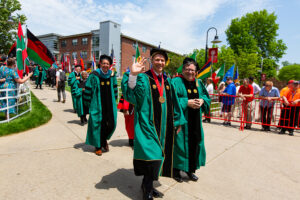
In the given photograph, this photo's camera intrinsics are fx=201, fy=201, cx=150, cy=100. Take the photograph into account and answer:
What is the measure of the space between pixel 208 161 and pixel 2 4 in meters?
31.6

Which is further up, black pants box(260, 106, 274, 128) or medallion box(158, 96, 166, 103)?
medallion box(158, 96, 166, 103)

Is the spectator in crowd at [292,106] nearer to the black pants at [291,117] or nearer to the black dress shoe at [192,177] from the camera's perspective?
the black pants at [291,117]

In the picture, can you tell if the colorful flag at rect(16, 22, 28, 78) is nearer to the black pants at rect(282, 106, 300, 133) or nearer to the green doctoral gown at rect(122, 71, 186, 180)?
the green doctoral gown at rect(122, 71, 186, 180)

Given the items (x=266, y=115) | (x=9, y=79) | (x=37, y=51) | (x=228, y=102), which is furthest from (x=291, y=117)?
(x=9, y=79)

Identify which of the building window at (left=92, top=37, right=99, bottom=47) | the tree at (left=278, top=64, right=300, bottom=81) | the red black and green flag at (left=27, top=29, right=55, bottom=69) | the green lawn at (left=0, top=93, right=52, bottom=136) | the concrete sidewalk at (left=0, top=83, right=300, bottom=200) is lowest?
the concrete sidewalk at (left=0, top=83, right=300, bottom=200)

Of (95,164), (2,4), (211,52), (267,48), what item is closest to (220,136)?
(95,164)

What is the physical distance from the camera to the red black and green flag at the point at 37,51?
661 centimetres

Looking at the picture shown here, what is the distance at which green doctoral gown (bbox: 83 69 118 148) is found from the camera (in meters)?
4.19

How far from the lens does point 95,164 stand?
12.1 feet

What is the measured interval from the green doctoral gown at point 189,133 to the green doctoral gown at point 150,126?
0.36m

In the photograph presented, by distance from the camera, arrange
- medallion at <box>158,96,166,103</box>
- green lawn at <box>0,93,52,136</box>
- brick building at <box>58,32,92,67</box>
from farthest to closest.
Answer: brick building at <box>58,32,92,67</box> < green lawn at <box>0,93,52,136</box> < medallion at <box>158,96,166,103</box>

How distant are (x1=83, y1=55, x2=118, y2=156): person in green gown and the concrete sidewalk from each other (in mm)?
367

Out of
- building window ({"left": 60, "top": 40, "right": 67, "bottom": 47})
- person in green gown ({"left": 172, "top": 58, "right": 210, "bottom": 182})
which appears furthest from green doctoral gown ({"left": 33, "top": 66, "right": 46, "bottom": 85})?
building window ({"left": 60, "top": 40, "right": 67, "bottom": 47})

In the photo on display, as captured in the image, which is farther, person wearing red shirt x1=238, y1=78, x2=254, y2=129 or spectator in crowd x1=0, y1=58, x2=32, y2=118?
person wearing red shirt x1=238, y1=78, x2=254, y2=129
